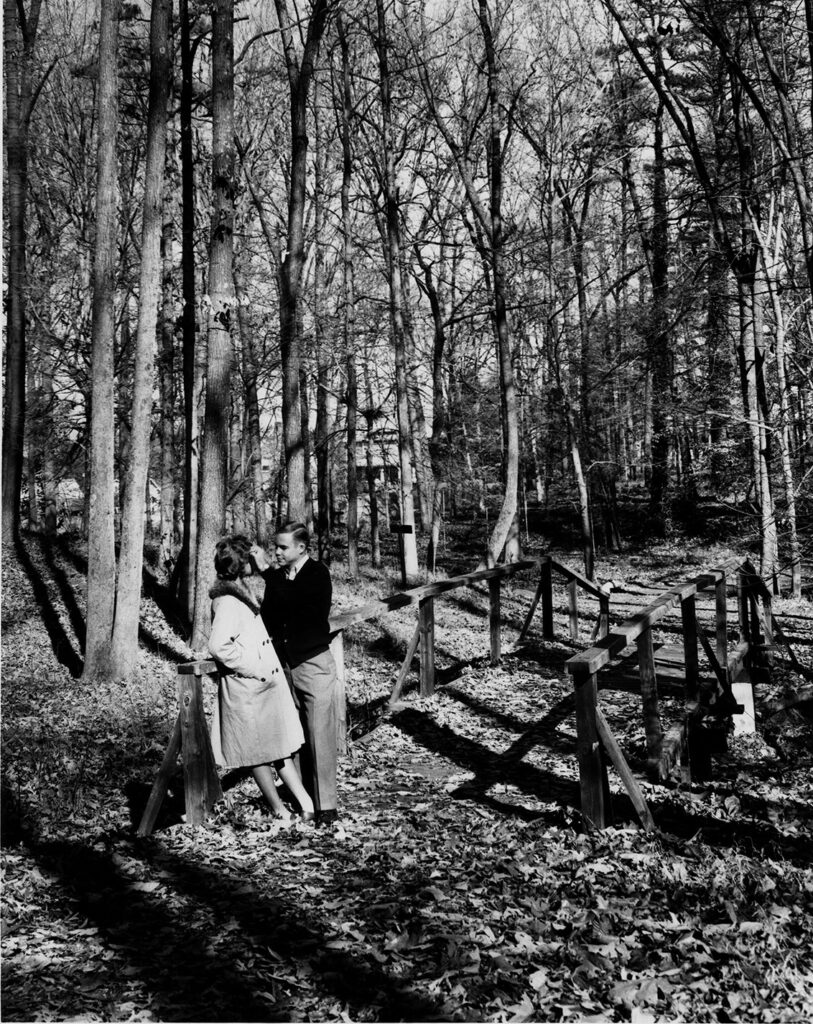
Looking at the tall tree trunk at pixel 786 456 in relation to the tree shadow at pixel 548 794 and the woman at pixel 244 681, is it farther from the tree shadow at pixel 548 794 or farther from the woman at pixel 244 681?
the woman at pixel 244 681

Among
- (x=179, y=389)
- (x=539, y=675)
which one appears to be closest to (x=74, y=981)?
(x=539, y=675)

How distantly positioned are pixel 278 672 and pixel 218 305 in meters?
6.77

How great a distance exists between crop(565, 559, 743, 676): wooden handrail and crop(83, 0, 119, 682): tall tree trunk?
6.45 metres

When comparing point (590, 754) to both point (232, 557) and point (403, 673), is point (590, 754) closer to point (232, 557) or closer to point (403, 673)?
point (232, 557)

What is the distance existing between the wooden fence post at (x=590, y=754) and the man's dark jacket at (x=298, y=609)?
1.65m

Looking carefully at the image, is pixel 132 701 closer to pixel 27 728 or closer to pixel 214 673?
pixel 27 728

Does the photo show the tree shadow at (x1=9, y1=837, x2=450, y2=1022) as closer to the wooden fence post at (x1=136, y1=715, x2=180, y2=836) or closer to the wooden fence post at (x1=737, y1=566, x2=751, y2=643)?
the wooden fence post at (x1=136, y1=715, x2=180, y2=836)

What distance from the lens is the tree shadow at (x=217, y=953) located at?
357cm

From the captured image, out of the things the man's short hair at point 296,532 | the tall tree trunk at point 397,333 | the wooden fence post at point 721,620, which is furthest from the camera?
the tall tree trunk at point 397,333

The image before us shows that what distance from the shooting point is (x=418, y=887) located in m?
4.74

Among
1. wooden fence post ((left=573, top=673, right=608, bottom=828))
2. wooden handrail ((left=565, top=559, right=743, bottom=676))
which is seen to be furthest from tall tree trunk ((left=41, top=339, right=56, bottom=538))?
wooden fence post ((left=573, top=673, right=608, bottom=828))

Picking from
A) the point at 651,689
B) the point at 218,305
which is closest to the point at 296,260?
the point at 218,305

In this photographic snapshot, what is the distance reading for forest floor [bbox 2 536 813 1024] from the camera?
3.64m

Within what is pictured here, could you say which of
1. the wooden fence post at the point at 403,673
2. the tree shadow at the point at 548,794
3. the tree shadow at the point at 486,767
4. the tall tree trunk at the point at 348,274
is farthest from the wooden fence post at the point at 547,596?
the tall tree trunk at the point at 348,274
